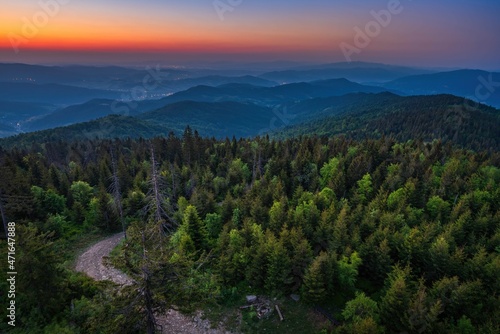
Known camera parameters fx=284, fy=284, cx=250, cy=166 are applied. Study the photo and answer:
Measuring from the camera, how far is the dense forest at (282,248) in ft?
60.6

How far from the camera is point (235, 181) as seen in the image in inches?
2714

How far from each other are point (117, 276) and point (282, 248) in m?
20.3

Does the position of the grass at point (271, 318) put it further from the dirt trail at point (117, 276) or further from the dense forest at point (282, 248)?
the dirt trail at point (117, 276)

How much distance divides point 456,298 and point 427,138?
191 m

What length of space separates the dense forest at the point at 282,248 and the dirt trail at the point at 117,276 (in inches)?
94.6

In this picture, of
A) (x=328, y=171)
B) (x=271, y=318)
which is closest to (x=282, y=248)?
(x=271, y=318)

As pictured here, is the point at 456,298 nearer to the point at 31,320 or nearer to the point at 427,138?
the point at 31,320

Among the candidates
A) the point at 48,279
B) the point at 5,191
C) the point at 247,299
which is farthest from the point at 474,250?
the point at 5,191

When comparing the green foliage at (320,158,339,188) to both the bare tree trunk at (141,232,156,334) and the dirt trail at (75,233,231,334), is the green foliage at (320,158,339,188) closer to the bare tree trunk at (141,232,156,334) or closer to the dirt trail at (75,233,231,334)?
the dirt trail at (75,233,231,334)

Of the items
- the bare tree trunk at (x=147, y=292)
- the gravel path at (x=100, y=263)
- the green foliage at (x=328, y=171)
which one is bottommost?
the gravel path at (x=100, y=263)

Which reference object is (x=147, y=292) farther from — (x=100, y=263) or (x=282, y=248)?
(x=100, y=263)

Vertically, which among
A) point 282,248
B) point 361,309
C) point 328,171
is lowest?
point 328,171

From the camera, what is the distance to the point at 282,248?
103 feet

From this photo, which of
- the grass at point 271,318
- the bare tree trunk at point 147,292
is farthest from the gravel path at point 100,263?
the bare tree trunk at point 147,292
